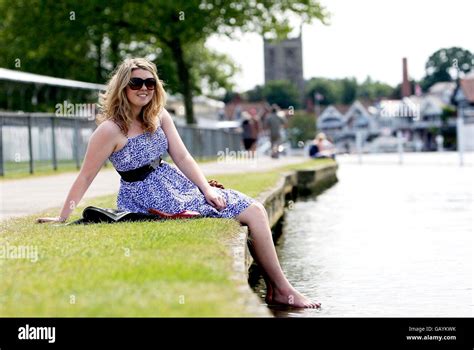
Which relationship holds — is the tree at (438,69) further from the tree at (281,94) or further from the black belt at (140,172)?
the black belt at (140,172)

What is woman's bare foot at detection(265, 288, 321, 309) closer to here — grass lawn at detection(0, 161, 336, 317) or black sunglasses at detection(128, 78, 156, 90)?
A: grass lawn at detection(0, 161, 336, 317)

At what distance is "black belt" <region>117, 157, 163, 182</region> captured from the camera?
26.8 feet

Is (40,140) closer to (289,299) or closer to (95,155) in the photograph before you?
(95,155)

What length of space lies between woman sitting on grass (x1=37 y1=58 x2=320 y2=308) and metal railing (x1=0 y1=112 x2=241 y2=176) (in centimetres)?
1416

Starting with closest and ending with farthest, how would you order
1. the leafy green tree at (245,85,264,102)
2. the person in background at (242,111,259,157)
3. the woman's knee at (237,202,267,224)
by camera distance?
the woman's knee at (237,202,267,224), the person in background at (242,111,259,157), the leafy green tree at (245,85,264,102)

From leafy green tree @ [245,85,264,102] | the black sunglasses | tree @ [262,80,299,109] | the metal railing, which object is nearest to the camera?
the black sunglasses

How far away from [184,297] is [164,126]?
12.6 ft

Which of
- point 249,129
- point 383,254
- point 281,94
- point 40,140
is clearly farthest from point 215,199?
point 281,94

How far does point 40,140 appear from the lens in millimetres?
24719

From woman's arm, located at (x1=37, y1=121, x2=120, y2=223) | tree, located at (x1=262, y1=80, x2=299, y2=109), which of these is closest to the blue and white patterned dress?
woman's arm, located at (x1=37, y1=121, x2=120, y2=223)

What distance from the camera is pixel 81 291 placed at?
488cm

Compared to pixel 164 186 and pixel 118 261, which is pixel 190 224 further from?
pixel 118 261

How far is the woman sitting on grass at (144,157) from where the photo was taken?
789 cm

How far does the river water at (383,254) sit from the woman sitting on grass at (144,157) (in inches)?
44.2
